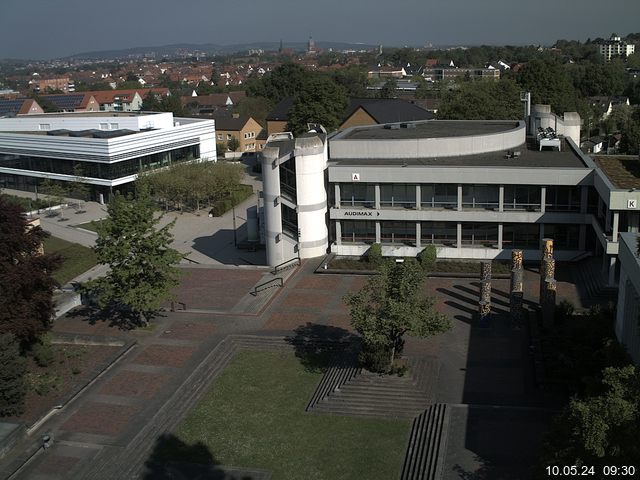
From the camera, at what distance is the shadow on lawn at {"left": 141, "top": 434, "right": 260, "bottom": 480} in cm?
2295

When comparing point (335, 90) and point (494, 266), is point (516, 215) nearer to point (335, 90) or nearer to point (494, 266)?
point (494, 266)

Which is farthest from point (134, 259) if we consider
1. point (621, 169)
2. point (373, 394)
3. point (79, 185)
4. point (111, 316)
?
point (79, 185)

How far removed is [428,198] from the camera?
43031 millimetres

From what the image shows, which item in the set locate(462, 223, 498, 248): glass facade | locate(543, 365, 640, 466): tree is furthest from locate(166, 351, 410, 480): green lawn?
locate(462, 223, 498, 248): glass facade

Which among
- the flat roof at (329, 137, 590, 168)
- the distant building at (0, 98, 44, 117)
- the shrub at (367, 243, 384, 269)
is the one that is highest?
the distant building at (0, 98, 44, 117)

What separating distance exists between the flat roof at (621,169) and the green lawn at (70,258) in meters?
32.1

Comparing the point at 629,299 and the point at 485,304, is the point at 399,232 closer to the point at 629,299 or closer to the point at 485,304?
the point at 485,304

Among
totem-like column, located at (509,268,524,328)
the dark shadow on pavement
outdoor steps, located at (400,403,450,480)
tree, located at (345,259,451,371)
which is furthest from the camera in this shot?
the dark shadow on pavement

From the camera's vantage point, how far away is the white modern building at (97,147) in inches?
2707

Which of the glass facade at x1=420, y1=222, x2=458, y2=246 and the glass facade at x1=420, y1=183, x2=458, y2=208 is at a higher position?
the glass facade at x1=420, y1=183, x2=458, y2=208

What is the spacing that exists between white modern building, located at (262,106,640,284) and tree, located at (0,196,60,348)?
15407 mm

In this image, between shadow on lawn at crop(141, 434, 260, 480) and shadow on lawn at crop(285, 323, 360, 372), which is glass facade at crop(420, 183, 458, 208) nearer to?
shadow on lawn at crop(285, 323, 360, 372)

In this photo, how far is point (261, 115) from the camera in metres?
114

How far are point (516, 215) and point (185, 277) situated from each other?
19595 mm
